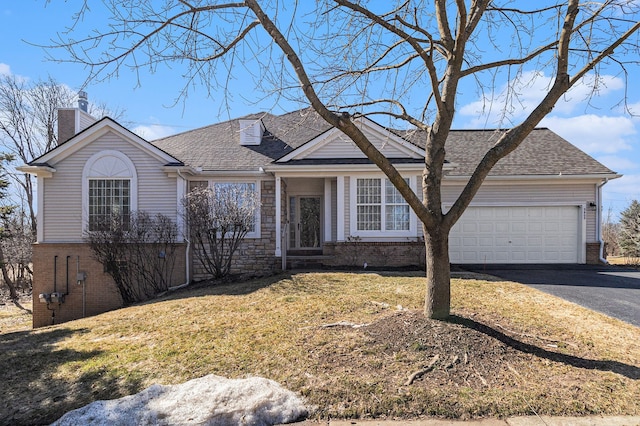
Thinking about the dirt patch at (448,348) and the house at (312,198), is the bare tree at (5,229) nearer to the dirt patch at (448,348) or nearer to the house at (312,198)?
the house at (312,198)

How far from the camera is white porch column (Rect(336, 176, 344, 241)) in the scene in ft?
41.9

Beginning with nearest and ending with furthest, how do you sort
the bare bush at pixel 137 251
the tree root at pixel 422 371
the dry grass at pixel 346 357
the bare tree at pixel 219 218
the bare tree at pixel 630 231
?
the dry grass at pixel 346 357
the tree root at pixel 422 371
the bare tree at pixel 219 218
the bare bush at pixel 137 251
the bare tree at pixel 630 231

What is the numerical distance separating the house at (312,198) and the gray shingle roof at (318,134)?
85mm

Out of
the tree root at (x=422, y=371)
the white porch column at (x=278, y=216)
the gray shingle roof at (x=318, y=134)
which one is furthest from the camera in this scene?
the gray shingle roof at (x=318, y=134)

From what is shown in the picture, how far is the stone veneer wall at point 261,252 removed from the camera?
12.8m

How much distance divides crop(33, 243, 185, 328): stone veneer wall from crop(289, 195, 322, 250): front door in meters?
4.51

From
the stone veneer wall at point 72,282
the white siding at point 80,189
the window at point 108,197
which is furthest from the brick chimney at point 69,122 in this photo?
the stone veneer wall at point 72,282

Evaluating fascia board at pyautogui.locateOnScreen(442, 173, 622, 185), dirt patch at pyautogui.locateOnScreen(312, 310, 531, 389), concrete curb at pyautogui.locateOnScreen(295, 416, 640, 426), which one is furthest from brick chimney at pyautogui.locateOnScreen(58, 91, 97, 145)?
concrete curb at pyautogui.locateOnScreen(295, 416, 640, 426)

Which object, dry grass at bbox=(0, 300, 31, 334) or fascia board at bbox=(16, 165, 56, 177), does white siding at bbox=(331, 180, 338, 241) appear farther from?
dry grass at bbox=(0, 300, 31, 334)

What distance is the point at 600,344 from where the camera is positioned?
5.35 metres

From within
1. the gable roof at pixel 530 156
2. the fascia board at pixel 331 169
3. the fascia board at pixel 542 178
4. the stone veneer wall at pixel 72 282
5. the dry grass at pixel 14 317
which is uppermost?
the gable roof at pixel 530 156

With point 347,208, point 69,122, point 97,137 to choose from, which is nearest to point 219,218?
point 347,208

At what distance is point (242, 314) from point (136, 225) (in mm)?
6283

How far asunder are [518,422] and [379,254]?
8961 millimetres
